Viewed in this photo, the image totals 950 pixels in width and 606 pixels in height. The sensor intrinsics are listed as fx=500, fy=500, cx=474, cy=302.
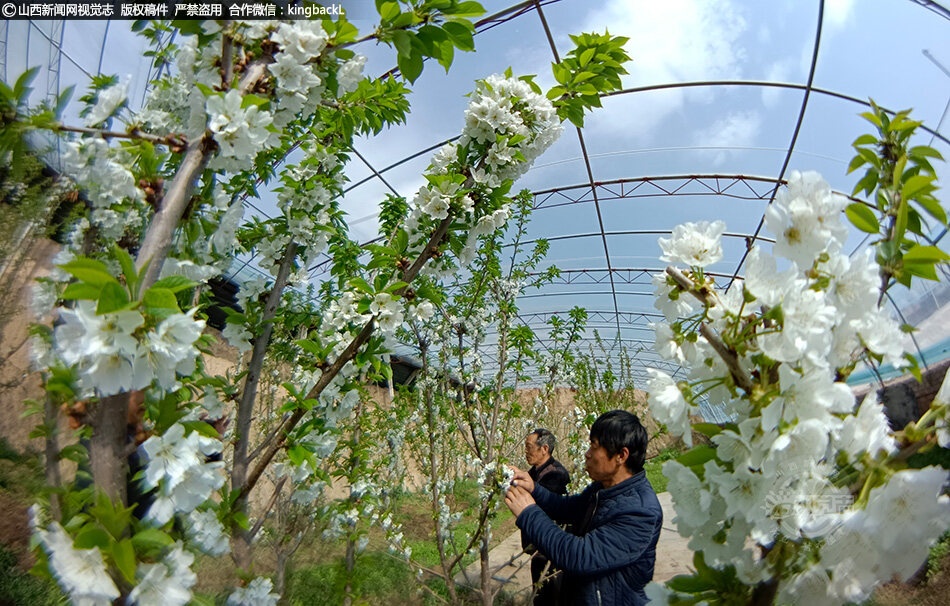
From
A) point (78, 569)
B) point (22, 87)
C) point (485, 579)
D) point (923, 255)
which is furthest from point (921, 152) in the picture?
point (485, 579)

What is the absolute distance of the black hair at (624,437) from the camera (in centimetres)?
237

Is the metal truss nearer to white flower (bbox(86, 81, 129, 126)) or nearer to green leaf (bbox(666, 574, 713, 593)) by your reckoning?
white flower (bbox(86, 81, 129, 126))

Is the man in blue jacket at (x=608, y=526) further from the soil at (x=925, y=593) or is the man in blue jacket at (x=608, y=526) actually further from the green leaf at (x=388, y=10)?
the soil at (x=925, y=593)

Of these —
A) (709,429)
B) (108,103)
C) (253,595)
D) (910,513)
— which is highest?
(108,103)

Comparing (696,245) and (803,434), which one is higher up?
(696,245)

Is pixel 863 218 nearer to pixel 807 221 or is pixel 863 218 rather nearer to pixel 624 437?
pixel 807 221

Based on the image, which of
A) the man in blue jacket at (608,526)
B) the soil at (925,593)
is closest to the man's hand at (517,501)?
the man in blue jacket at (608,526)

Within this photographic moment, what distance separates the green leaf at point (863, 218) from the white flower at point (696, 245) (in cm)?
17

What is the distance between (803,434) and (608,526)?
171 centimetres

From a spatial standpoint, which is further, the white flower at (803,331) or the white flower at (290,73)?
the white flower at (290,73)

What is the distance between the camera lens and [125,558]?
664 mm

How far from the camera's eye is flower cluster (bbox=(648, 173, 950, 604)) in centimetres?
53

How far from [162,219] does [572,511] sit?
94.9 inches

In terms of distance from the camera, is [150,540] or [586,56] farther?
[586,56]
